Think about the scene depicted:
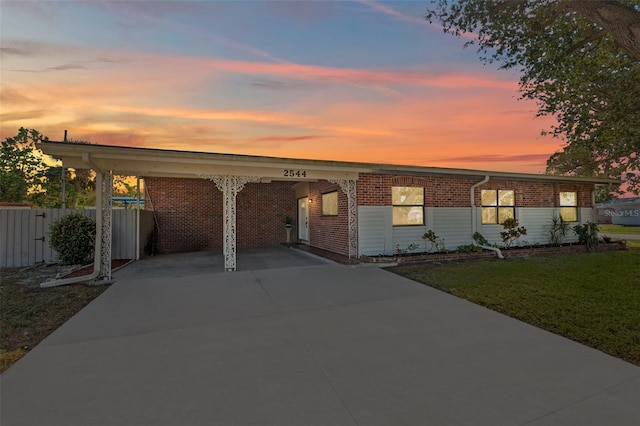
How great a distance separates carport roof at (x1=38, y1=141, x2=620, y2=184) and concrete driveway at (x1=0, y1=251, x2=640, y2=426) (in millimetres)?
3391

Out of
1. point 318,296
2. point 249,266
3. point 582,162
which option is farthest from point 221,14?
point 582,162

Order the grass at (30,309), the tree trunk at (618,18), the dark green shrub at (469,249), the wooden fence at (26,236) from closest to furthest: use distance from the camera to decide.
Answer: the grass at (30,309)
the tree trunk at (618,18)
the wooden fence at (26,236)
the dark green shrub at (469,249)

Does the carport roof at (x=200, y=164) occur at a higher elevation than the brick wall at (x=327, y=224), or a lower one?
higher

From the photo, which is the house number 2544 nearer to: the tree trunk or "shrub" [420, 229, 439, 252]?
"shrub" [420, 229, 439, 252]

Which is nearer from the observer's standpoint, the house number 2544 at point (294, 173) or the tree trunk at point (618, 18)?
the tree trunk at point (618, 18)

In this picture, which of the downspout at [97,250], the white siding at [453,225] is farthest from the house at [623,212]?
the downspout at [97,250]

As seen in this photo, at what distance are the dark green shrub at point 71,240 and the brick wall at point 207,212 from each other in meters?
4.76

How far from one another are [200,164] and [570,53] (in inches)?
381

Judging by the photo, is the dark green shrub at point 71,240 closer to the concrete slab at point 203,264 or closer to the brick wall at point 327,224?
the concrete slab at point 203,264

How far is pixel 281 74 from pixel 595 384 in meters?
9.81

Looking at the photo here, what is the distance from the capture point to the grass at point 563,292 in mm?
4117

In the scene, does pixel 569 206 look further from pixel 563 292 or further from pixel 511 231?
pixel 563 292

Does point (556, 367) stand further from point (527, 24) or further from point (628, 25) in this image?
point (527, 24)

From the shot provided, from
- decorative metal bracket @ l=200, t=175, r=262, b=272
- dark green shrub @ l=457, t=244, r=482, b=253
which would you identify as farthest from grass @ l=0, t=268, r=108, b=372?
dark green shrub @ l=457, t=244, r=482, b=253
